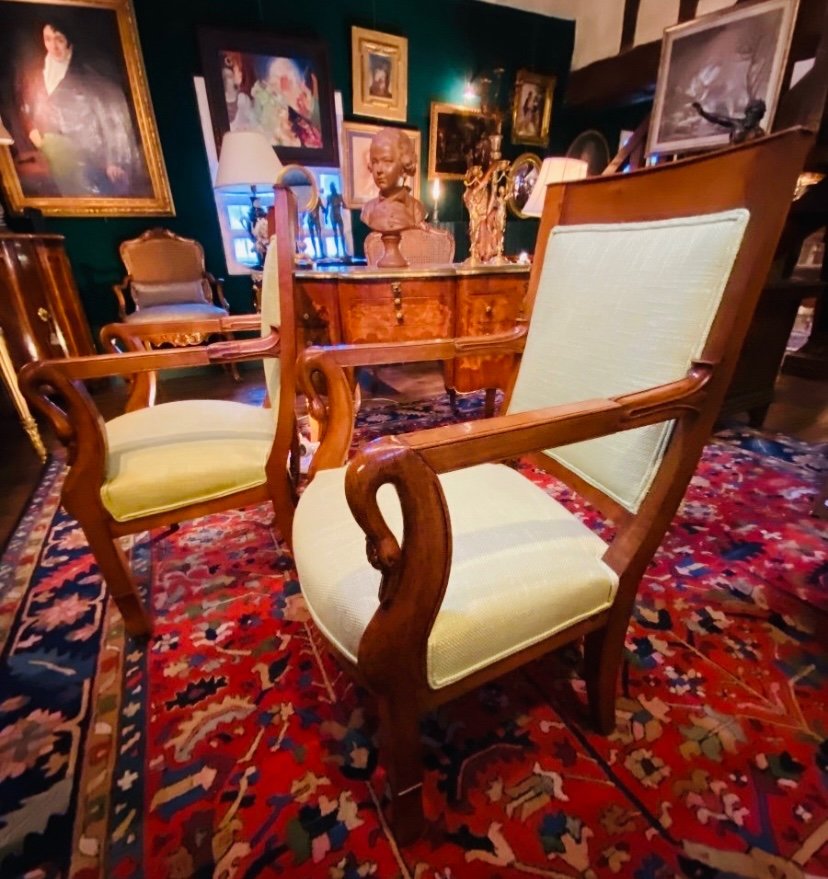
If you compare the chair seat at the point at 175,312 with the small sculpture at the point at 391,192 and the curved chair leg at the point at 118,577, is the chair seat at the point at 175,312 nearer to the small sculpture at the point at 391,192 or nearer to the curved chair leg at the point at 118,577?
the small sculpture at the point at 391,192

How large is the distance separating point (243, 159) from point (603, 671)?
3555mm

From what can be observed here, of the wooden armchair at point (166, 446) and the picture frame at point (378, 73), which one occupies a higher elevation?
the picture frame at point (378, 73)

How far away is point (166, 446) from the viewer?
117 cm

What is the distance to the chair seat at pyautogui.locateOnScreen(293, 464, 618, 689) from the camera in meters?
0.68

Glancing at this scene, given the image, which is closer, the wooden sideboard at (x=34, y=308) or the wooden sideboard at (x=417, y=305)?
the wooden sideboard at (x=417, y=305)

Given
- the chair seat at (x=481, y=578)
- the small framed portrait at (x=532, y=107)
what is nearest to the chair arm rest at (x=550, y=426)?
the chair seat at (x=481, y=578)

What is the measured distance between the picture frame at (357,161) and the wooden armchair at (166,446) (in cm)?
319

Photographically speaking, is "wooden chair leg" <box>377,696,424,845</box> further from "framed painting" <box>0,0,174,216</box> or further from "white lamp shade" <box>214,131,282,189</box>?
"framed painting" <box>0,0,174,216</box>

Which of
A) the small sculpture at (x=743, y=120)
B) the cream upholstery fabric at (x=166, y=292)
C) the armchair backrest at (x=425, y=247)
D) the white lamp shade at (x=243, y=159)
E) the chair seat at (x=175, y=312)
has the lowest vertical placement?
the chair seat at (x=175, y=312)

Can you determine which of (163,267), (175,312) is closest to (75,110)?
(163,267)

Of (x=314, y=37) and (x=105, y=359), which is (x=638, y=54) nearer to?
(x=314, y=37)

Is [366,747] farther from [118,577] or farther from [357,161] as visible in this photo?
[357,161]

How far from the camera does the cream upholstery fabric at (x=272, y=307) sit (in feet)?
4.12

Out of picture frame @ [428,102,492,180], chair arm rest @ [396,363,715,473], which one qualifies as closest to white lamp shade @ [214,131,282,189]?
picture frame @ [428,102,492,180]
